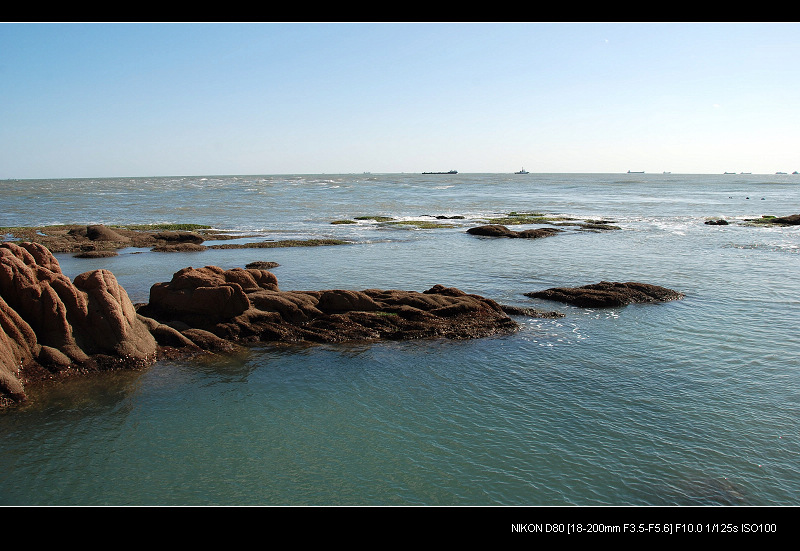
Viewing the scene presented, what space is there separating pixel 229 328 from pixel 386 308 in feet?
21.1

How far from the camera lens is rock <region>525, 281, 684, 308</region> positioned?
26.0 meters

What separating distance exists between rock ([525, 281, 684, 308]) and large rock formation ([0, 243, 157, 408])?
18574mm

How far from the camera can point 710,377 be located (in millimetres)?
17109

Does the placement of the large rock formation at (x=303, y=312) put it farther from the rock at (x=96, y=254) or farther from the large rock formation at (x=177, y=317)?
the rock at (x=96, y=254)

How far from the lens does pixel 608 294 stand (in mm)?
26359

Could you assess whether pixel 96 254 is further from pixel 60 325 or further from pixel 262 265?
pixel 60 325

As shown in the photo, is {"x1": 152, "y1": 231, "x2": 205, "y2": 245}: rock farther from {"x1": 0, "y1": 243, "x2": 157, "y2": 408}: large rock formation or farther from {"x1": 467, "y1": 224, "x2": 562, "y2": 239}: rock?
{"x1": 0, "y1": 243, "x2": 157, "y2": 408}: large rock formation

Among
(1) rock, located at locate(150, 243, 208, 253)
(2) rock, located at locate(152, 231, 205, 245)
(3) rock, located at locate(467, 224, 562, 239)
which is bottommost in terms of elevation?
(1) rock, located at locate(150, 243, 208, 253)

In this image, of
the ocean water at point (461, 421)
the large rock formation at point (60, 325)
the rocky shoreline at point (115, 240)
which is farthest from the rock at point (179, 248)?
the ocean water at point (461, 421)

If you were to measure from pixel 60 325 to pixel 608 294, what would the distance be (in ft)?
75.5

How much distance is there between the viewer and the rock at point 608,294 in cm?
2598

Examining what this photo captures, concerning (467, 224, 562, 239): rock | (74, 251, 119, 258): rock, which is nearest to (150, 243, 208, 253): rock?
(74, 251, 119, 258): rock

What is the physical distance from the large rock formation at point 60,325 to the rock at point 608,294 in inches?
731
